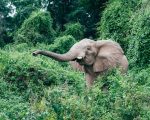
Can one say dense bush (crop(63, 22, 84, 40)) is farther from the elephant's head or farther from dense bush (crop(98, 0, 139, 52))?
the elephant's head

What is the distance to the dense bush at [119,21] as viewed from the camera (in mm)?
17844

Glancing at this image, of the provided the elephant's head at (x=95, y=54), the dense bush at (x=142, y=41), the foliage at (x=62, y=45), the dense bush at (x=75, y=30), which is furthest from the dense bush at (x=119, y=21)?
the elephant's head at (x=95, y=54)

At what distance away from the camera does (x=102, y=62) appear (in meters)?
11.0

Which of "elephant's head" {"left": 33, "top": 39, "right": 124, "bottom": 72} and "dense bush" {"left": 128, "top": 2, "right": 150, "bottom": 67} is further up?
"elephant's head" {"left": 33, "top": 39, "right": 124, "bottom": 72}

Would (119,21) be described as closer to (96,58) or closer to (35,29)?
(35,29)

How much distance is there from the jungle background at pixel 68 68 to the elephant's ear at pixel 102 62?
0.53m

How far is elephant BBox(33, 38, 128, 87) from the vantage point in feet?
35.4

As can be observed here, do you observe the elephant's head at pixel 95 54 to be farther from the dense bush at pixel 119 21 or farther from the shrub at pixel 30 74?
the dense bush at pixel 119 21

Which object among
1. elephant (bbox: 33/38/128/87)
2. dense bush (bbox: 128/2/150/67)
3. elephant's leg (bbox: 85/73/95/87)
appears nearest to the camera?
elephant (bbox: 33/38/128/87)

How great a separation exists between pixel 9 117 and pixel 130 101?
1739 millimetres

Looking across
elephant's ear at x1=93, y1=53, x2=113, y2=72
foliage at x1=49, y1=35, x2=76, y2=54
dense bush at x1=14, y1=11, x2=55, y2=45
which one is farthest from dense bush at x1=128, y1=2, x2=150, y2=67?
dense bush at x1=14, y1=11, x2=55, y2=45

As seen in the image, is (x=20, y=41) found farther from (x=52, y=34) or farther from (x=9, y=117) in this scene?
(x=9, y=117)

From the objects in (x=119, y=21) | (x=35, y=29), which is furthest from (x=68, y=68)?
(x=35, y=29)

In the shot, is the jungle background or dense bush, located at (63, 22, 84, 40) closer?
the jungle background
